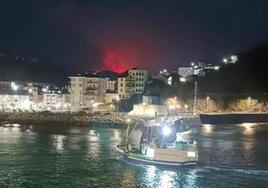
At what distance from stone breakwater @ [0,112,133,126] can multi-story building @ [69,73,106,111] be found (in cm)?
1113

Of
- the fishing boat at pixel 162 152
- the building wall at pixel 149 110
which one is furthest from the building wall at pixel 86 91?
the fishing boat at pixel 162 152

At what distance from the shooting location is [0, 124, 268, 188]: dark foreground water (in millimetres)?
16031

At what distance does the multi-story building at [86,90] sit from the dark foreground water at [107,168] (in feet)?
106

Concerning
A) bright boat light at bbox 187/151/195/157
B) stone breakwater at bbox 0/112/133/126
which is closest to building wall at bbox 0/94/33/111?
stone breakwater at bbox 0/112/133/126

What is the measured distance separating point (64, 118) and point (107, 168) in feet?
86.7

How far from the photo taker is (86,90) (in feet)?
195

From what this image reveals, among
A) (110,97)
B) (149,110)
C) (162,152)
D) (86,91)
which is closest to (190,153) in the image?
(162,152)

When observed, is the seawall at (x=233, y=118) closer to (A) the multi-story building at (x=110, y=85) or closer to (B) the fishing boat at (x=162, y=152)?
(A) the multi-story building at (x=110, y=85)

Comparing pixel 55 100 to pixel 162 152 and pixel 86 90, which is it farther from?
pixel 162 152

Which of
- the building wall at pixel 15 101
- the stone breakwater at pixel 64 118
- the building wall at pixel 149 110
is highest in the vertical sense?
the building wall at pixel 15 101

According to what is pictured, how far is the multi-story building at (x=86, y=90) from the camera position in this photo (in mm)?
58500

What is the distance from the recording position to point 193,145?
1827 centimetres

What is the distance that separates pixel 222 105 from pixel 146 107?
1270 centimetres

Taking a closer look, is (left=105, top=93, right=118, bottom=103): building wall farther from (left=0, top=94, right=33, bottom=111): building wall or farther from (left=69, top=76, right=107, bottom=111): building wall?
(left=0, top=94, right=33, bottom=111): building wall
